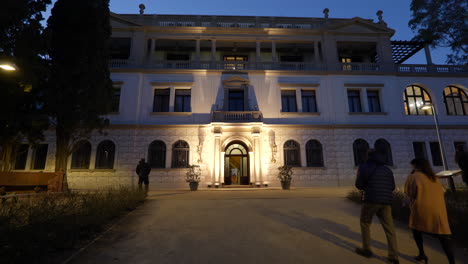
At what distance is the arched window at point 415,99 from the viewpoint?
63.5 ft

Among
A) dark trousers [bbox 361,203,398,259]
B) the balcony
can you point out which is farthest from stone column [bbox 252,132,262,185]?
dark trousers [bbox 361,203,398,259]

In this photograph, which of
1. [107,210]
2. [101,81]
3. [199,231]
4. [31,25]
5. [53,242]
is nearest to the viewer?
[53,242]

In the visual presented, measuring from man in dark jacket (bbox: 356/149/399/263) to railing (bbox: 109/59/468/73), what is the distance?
16623mm

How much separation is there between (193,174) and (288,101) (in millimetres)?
10459

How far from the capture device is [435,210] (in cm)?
359

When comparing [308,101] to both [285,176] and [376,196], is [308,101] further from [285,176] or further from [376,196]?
[376,196]

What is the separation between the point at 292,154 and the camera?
17.8 m

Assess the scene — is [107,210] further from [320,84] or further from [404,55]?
[404,55]

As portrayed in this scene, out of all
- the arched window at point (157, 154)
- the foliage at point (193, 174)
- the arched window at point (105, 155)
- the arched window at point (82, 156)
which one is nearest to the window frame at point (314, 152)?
the foliage at point (193, 174)

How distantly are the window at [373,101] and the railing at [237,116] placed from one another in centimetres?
1044

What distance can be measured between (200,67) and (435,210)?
60.5ft

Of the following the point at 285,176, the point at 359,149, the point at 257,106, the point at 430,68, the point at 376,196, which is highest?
the point at 430,68

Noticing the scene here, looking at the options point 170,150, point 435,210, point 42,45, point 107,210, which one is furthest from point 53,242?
point 170,150

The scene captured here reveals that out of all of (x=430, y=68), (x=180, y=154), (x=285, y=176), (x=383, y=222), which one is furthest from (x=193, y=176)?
(x=430, y=68)
